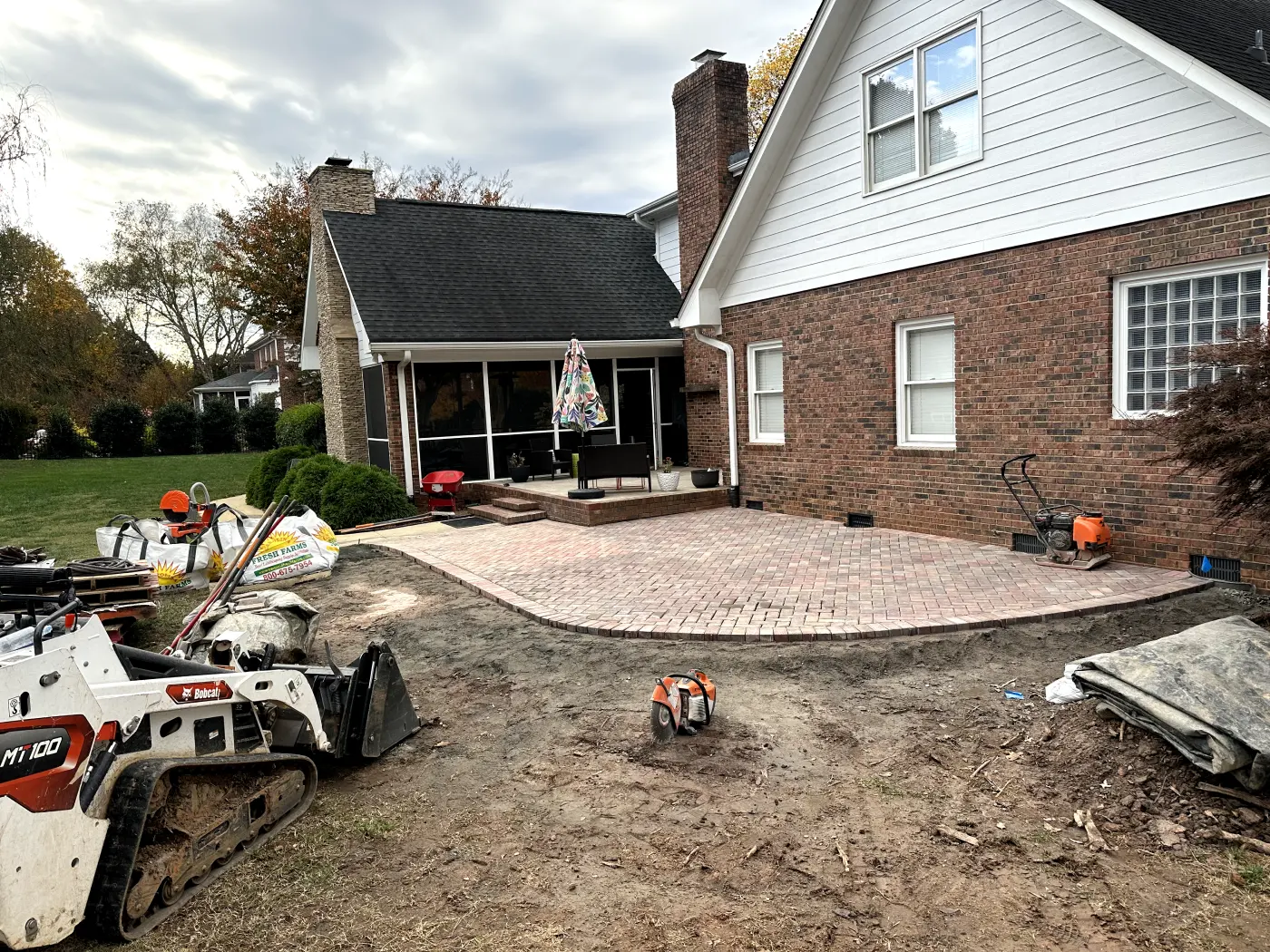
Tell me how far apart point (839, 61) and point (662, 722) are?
929 cm

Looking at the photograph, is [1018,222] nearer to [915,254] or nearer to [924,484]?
[915,254]

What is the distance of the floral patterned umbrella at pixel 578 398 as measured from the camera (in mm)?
13211

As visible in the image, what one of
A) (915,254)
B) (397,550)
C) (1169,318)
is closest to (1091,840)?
(1169,318)

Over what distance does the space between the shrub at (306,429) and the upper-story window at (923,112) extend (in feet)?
56.9

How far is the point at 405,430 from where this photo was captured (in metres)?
15.0

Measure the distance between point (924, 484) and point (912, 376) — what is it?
4.41ft

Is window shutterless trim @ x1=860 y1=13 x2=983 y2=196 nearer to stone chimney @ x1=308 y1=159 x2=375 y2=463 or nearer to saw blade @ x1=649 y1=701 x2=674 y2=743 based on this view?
saw blade @ x1=649 y1=701 x2=674 y2=743

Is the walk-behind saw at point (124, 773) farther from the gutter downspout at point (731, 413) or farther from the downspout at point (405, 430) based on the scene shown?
the downspout at point (405, 430)

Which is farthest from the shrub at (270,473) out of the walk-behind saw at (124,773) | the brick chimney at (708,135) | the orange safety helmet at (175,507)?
the walk-behind saw at (124,773)

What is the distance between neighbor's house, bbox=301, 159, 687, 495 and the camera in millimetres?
15078

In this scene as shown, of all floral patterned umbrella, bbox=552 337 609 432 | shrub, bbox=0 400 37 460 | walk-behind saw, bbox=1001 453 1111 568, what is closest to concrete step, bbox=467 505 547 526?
floral patterned umbrella, bbox=552 337 609 432

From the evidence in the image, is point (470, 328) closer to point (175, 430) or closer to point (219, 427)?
point (219, 427)

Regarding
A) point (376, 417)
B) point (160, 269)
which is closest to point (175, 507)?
point (376, 417)

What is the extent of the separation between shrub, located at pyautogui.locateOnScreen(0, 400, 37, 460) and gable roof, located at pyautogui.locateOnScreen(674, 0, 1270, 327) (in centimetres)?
3311
